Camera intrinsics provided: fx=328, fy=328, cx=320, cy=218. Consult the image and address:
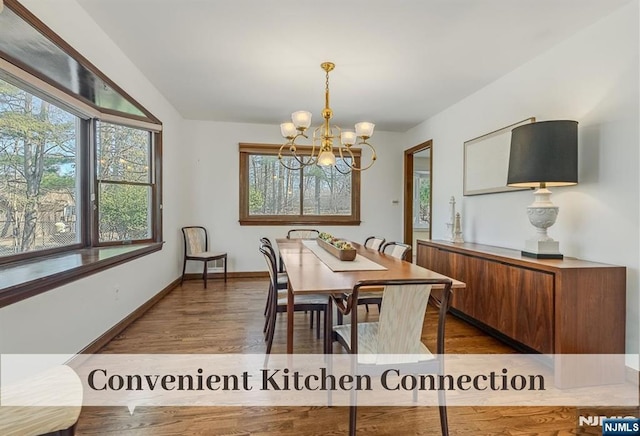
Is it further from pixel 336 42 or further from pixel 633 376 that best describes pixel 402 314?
pixel 336 42

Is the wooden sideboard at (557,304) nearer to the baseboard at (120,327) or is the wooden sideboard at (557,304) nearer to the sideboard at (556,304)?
the sideboard at (556,304)

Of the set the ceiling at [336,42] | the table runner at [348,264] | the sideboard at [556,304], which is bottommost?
the sideboard at [556,304]

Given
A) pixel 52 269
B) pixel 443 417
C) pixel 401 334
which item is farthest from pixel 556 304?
pixel 52 269

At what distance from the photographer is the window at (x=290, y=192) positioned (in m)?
5.33

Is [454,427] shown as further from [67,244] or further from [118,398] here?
[67,244]

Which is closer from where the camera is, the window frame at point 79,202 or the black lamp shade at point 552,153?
the window frame at point 79,202

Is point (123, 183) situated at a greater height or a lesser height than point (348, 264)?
greater

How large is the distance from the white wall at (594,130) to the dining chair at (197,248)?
144 inches

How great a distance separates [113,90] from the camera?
2795 millimetres

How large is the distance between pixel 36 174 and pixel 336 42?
2487 millimetres

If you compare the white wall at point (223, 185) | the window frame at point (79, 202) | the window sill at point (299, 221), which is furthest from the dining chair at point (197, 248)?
the window frame at point (79, 202)

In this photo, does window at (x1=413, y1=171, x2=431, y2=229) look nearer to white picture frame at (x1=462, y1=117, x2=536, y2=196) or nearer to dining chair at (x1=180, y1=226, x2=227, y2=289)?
white picture frame at (x1=462, y1=117, x2=536, y2=196)

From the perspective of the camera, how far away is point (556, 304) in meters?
2.12

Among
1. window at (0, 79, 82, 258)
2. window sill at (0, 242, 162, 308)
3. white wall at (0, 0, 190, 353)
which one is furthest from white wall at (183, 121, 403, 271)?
window at (0, 79, 82, 258)
